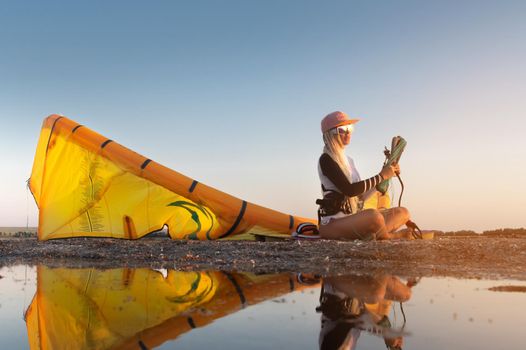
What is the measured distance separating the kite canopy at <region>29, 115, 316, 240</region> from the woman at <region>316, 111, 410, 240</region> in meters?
2.65

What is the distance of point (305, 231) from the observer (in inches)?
311

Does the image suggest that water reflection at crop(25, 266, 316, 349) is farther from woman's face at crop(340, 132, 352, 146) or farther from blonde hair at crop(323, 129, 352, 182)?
woman's face at crop(340, 132, 352, 146)

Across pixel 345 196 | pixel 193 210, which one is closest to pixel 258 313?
pixel 345 196

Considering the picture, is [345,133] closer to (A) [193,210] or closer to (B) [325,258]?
(B) [325,258]

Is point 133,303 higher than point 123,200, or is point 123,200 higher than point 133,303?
point 123,200

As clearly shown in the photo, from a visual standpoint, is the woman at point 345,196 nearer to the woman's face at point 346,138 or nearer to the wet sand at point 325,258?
the woman's face at point 346,138

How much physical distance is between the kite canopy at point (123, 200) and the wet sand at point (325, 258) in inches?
66.3

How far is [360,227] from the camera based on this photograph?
22.7 ft

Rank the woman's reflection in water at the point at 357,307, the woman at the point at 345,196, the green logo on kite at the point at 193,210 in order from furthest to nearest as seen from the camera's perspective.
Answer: the green logo on kite at the point at 193,210
the woman at the point at 345,196
the woman's reflection in water at the point at 357,307

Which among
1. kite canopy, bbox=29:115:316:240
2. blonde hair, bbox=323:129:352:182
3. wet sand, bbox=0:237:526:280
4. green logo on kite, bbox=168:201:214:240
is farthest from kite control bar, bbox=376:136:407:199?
green logo on kite, bbox=168:201:214:240

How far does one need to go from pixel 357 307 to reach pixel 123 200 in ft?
24.5

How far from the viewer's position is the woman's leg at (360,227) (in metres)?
6.83

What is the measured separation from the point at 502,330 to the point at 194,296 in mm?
2104

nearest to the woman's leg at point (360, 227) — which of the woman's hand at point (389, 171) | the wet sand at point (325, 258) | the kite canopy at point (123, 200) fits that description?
the wet sand at point (325, 258)
